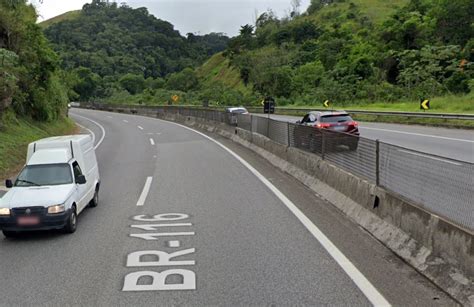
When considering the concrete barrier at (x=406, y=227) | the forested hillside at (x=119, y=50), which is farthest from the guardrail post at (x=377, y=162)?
the forested hillside at (x=119, y=50)

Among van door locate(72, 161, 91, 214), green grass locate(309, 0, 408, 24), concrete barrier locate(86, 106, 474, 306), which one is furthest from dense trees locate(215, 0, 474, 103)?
van door locate(72, 161, 91, 214)

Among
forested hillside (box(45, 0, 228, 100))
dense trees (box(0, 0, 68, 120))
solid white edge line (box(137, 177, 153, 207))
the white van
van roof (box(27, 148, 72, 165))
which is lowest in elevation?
solid white edge line (box(137, 177, 153, 207))

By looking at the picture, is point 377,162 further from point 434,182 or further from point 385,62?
point 385,62

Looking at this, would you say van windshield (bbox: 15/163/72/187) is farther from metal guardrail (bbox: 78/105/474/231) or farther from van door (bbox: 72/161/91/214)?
metal guardrail (bbox: 78/105/474/231)

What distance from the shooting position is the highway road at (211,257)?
530 cm

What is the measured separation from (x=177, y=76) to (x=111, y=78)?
15797 mm

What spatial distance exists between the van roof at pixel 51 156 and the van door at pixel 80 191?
23 centimetres

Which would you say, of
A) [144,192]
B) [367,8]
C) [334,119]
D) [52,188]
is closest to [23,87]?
[334,119]

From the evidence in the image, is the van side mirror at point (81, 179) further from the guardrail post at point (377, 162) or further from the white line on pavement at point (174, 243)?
the guardrail post at point (377, 162)

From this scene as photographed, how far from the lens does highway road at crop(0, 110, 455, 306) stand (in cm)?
530

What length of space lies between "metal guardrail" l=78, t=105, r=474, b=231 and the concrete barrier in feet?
0.50

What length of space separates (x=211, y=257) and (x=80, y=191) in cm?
364

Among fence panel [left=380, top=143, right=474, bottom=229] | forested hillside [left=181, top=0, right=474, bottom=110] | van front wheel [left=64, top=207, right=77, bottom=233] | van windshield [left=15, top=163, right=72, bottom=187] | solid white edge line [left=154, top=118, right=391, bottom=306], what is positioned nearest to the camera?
solid white edge line [left=154, top=118, right=391, bottom=306]

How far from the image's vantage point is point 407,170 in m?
6.90
